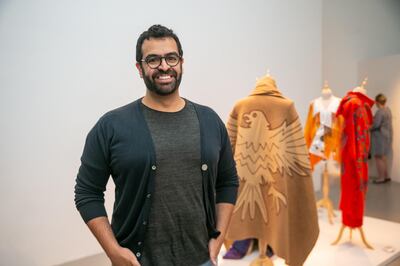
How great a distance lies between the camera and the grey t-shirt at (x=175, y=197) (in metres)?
1.34

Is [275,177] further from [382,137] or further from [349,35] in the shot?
[349,35]

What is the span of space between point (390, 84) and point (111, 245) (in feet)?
21.0

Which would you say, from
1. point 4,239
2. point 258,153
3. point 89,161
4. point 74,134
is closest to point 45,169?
point 74,134

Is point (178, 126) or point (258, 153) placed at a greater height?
point (178, 126)

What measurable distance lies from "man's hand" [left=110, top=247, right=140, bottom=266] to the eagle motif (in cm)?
156

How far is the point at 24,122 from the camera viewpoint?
2971 millimetres

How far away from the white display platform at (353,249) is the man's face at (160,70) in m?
2.17

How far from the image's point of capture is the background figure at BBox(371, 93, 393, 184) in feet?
20.7

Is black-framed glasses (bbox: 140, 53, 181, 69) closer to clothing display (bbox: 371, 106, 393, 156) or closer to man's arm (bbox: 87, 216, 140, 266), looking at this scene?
man's arm (bbox: 87, 216, 140, 266)

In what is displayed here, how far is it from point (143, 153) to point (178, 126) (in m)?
0.18

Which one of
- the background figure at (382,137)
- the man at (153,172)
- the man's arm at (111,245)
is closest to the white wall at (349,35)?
the background figure at (382,137)

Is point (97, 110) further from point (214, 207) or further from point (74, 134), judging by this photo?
point (214, 207)

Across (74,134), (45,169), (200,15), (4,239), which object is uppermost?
(200,15)

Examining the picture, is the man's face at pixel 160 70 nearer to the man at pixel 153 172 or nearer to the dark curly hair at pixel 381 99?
the man at pixel 153 172
